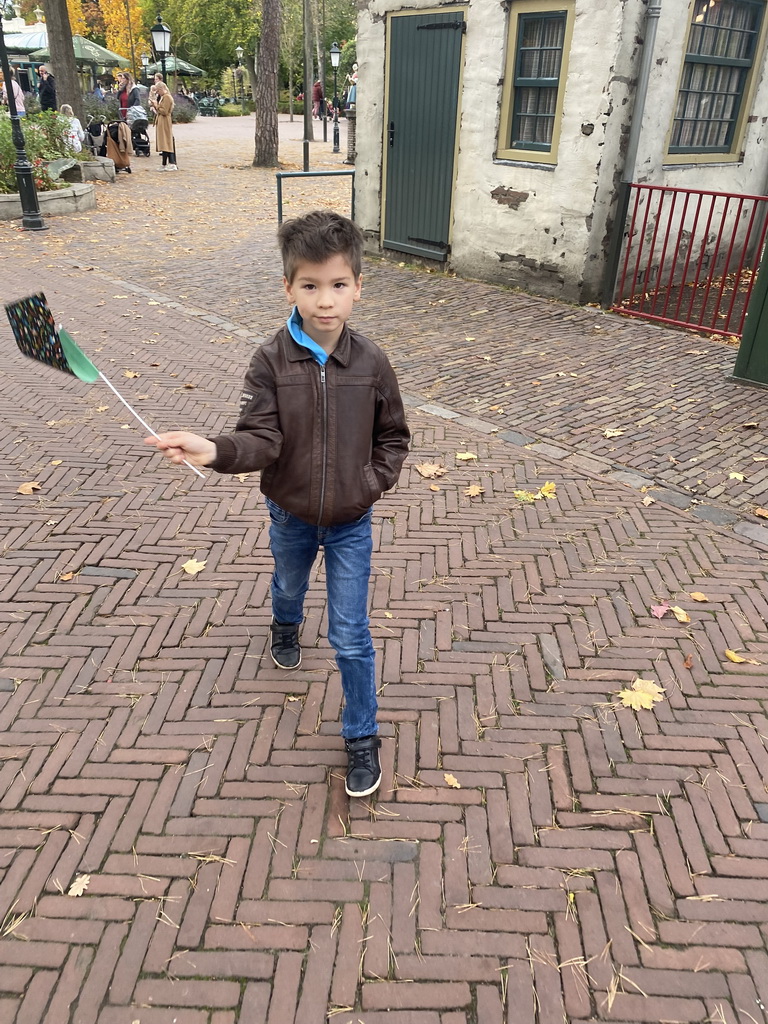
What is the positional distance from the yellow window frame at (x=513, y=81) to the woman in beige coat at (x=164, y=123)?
1239 cm

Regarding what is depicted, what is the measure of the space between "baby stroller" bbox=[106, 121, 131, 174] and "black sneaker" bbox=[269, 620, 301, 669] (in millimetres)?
18022

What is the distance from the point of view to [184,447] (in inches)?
79.8

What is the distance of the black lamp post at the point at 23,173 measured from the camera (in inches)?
423

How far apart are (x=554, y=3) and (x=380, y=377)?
728 centimetres

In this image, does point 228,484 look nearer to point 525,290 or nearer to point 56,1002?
point 56,1002

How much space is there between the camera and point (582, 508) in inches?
172

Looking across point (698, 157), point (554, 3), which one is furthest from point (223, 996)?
point (698, 157)

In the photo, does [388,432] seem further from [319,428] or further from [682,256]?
[682,256]

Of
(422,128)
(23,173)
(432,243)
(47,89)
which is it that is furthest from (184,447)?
(47,89)

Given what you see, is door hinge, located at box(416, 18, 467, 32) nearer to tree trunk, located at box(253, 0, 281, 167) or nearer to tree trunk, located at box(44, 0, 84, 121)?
tree trunk, located at box(44, 0, 84, 121)

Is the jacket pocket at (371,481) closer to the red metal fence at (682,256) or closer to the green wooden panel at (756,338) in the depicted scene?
the green wooden panel at (756,338)

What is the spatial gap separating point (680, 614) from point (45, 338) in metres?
2.76

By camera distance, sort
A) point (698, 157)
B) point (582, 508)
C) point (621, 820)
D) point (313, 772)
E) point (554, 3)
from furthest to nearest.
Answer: point (698, 157), point (554, 3), point (582, 508), point (313, 772), point (621, 820)

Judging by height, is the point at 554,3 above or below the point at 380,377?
above
